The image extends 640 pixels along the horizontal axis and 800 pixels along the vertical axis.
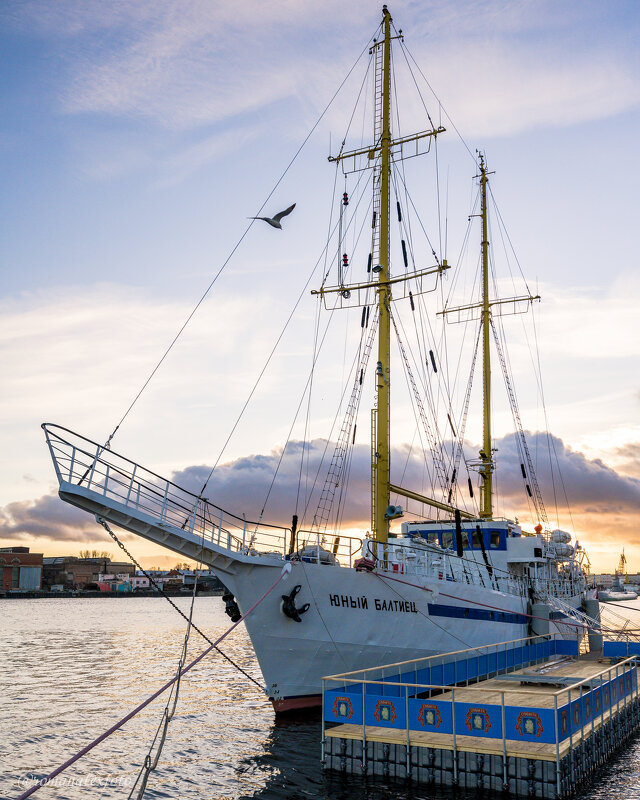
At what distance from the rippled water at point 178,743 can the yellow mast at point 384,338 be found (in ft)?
28.6

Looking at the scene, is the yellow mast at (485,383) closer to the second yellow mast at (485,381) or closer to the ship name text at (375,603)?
the second yellow mast at (485,381)

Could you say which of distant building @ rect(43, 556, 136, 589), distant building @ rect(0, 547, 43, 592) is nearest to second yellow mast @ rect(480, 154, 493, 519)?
distant building @ rect(0, 547, 43, 592)

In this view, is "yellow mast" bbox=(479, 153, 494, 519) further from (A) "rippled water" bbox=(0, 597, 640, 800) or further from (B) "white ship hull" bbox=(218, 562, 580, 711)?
(B) "white ship hull" bbox=(218, 562, 580, 711)

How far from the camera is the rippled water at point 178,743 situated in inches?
649

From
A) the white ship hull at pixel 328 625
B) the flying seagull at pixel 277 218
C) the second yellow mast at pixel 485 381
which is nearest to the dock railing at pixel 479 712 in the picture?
the white ship hull at pixel 328 625

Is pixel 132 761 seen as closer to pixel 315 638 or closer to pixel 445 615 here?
pixel 315 638

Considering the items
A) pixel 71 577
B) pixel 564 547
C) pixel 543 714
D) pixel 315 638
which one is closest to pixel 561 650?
pixel 564 547

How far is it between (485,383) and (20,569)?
486 feet

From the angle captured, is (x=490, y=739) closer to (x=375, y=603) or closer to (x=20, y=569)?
(x=375, y=603)

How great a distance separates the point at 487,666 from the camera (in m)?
25.0

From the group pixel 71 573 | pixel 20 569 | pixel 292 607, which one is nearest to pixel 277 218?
pixel 292 607

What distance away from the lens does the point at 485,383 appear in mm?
47000

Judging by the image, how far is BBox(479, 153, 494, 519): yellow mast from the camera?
4522 cm

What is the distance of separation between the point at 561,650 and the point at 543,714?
756 inches
